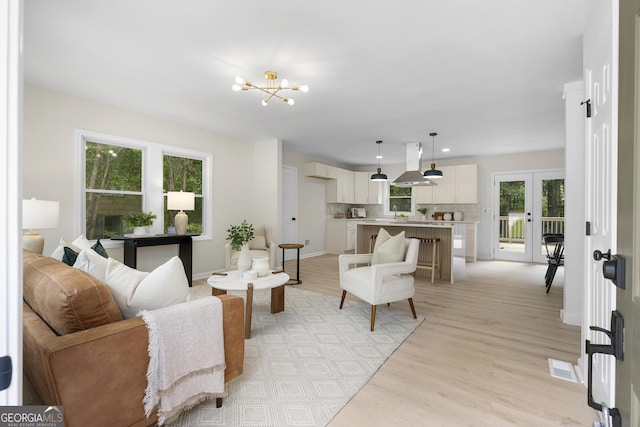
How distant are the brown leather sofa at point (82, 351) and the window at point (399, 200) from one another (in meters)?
7.60

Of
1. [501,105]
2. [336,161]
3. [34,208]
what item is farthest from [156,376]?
[336,161]

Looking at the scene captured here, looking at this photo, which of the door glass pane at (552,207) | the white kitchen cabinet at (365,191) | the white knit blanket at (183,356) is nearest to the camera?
the white knit blanket at (183,356)

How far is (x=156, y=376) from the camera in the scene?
1.40 meters

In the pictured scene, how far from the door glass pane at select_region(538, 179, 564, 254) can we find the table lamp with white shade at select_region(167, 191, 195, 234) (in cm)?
716

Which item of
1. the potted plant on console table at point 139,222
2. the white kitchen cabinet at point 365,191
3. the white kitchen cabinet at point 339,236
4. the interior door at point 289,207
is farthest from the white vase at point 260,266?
the white kitchen cabinet at point 365,191

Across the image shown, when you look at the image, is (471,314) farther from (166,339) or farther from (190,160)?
(190,160)

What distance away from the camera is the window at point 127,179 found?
12.8 ft

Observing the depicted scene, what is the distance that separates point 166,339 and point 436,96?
3.66 m

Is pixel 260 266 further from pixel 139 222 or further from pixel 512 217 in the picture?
pixel 512 217

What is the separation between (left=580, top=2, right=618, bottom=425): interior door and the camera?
144 centimetres

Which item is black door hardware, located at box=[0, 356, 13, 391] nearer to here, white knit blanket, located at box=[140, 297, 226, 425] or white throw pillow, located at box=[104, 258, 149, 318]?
white knit blanket, located at box=[140, 297, 226, 425]

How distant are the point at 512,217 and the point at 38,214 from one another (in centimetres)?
816

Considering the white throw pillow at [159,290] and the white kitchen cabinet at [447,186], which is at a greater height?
the white kitchen cabinet at [447,186]

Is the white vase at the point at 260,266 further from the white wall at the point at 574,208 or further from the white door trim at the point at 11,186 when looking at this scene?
the white wall at the point at 574,208
